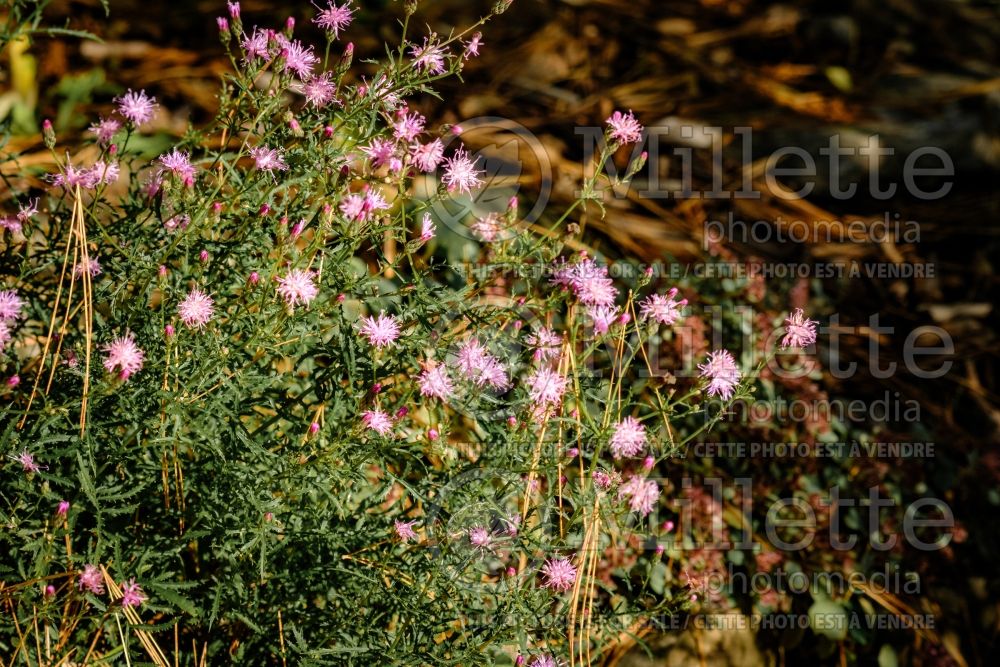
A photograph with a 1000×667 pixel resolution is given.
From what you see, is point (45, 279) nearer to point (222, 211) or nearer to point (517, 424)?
point (222, 211)

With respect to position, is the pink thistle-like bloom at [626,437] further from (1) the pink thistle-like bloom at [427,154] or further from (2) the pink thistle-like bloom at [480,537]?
(1) the pink thistle-like bloom at [427,154]

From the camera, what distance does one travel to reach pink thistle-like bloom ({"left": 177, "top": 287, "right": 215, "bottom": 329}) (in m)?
1.25

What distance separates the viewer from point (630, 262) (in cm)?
266

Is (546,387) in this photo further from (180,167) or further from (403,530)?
(180,167)

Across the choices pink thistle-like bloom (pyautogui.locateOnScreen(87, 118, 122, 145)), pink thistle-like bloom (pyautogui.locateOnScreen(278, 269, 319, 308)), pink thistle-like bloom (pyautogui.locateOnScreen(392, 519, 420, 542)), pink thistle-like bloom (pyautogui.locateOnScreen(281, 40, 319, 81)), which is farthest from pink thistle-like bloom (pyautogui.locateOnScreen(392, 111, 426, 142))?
pink thistle-like bloom (pyautogui.locateOnScreen(392, 519, 420, 542))

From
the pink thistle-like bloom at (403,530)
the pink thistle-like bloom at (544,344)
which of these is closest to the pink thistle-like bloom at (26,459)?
the pink thistle-like bloom at (403,530)

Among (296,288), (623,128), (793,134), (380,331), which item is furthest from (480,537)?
(793,134)

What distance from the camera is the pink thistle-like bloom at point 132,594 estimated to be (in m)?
1.20

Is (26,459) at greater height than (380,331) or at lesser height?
lesser

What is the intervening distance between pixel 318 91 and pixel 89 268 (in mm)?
445

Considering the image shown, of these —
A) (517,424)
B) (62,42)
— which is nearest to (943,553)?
(517,424)

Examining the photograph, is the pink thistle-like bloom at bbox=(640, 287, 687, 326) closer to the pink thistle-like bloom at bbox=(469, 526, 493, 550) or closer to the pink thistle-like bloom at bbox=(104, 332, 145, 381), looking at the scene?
the pink thistle-like bloom at bbox=(469, 526, 493, 550)

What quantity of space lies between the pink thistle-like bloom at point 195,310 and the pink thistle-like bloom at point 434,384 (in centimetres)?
32

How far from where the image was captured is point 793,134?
3.37 meters
